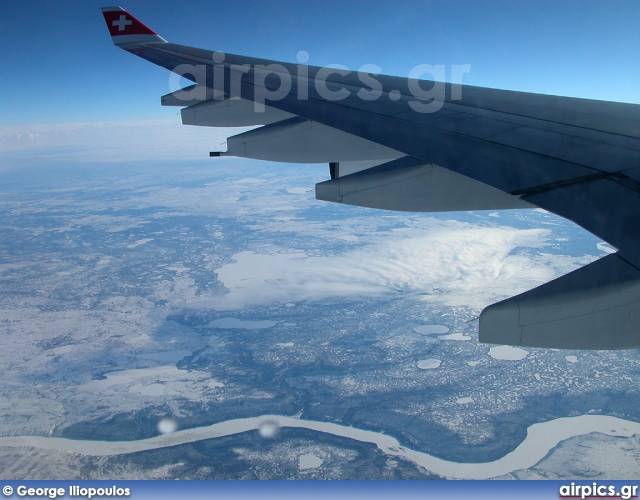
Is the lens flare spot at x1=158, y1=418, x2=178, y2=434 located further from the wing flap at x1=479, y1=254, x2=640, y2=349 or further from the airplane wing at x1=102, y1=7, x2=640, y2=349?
the wing flap at x1=479, y1=254, x2=640, y2=349

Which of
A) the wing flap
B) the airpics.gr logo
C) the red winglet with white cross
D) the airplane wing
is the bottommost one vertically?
the airpics.gr logo

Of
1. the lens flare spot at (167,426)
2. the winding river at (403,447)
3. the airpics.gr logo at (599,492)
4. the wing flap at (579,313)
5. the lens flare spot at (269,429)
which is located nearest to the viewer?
the wing flap at (579,313)

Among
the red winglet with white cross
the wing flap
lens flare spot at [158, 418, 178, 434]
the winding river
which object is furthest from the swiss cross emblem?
lens flare spot at [158, 418, 178, 434]

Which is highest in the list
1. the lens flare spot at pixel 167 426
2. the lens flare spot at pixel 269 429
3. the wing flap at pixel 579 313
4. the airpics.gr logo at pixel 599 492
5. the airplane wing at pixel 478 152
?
the airplane wing at pixel 478 152

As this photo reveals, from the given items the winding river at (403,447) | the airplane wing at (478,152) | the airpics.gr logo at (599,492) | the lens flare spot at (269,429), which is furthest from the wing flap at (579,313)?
the lens flare spot at (269,429)

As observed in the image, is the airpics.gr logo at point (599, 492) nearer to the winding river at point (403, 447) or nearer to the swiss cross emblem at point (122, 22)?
the winding river at point (403, 447)

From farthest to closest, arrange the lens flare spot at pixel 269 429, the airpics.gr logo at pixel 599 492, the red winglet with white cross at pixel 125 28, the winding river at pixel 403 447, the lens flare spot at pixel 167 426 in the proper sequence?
1. the lens flare spot at pixel 167 426
2. the lens flare spot at pixel 269 429
3. the winding river at pixel 403 447
4. the red winglet with white cross at pixel 125 28
5. the airpics.gr logo at pixel 599 492

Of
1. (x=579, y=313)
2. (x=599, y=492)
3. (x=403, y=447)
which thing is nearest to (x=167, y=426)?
(x=403, y=447)

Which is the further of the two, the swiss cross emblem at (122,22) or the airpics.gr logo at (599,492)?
the swiss cross emblem at (122,22)
